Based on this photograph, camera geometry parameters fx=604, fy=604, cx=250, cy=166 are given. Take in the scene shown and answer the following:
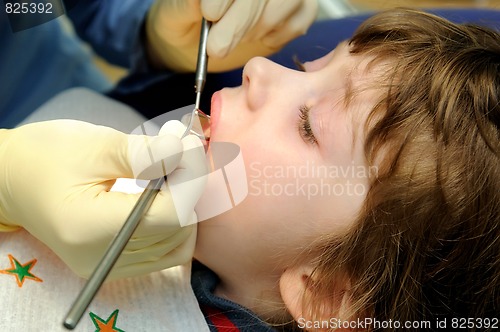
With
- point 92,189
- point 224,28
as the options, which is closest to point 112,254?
point 92,189

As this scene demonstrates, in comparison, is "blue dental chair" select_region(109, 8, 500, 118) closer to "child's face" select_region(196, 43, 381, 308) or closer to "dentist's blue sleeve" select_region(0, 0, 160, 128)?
"dentist's blue sleeve" select_region(0, 0, 160, 128)

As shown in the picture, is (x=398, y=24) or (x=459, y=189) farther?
(x=398, y=24)

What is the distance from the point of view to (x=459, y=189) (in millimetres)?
538

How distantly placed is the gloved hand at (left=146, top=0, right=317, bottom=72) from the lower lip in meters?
0.07

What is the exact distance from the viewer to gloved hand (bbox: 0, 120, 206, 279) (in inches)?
20.0

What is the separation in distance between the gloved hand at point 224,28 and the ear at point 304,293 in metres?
0.26

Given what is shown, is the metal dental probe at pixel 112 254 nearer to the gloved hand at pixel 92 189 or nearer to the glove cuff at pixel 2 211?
the gloved hand at pixel 92 189

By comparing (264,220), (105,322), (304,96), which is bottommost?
(105,322)

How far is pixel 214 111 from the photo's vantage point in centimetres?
63

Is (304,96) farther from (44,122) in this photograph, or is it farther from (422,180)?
(44,122)

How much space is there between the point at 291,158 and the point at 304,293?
136 mm

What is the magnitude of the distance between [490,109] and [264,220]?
23 cm

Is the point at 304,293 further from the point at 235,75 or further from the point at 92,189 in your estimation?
the point at 235,75

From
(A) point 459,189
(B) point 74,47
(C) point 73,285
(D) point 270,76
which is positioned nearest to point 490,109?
(A) point 459,189
